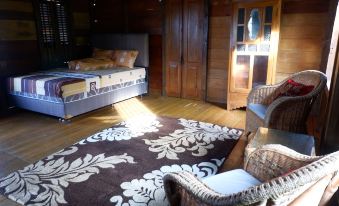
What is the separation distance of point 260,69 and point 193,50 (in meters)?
1.37

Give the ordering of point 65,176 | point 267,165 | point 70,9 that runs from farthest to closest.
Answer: point 70,9, point 65,176, point 267,165

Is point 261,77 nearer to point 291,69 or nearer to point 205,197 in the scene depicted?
point 291,69

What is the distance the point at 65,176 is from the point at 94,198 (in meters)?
0.48

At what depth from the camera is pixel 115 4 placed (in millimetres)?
5359

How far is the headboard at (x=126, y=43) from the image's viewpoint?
5.07 m

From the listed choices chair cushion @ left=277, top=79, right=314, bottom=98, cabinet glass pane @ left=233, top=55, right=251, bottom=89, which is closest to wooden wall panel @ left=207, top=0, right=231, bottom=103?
cabinet glass pane @ left=233, top=55, right=251, bottom=89

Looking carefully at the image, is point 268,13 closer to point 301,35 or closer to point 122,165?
point 301,35

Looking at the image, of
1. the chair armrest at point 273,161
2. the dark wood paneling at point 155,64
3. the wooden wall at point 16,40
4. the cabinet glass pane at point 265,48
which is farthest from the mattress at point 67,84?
the chair armrest at point 273,161

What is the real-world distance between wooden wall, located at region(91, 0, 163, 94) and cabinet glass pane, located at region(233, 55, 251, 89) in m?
1.74

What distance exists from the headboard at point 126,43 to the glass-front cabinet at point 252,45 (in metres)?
→ 1.88

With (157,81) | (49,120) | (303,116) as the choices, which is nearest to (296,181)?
(303,116)

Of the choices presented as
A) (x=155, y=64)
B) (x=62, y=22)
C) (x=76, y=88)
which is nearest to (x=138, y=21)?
(x=155, y=64)

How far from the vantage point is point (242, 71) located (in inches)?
157

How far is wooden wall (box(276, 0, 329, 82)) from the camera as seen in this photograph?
3564 millimetres
